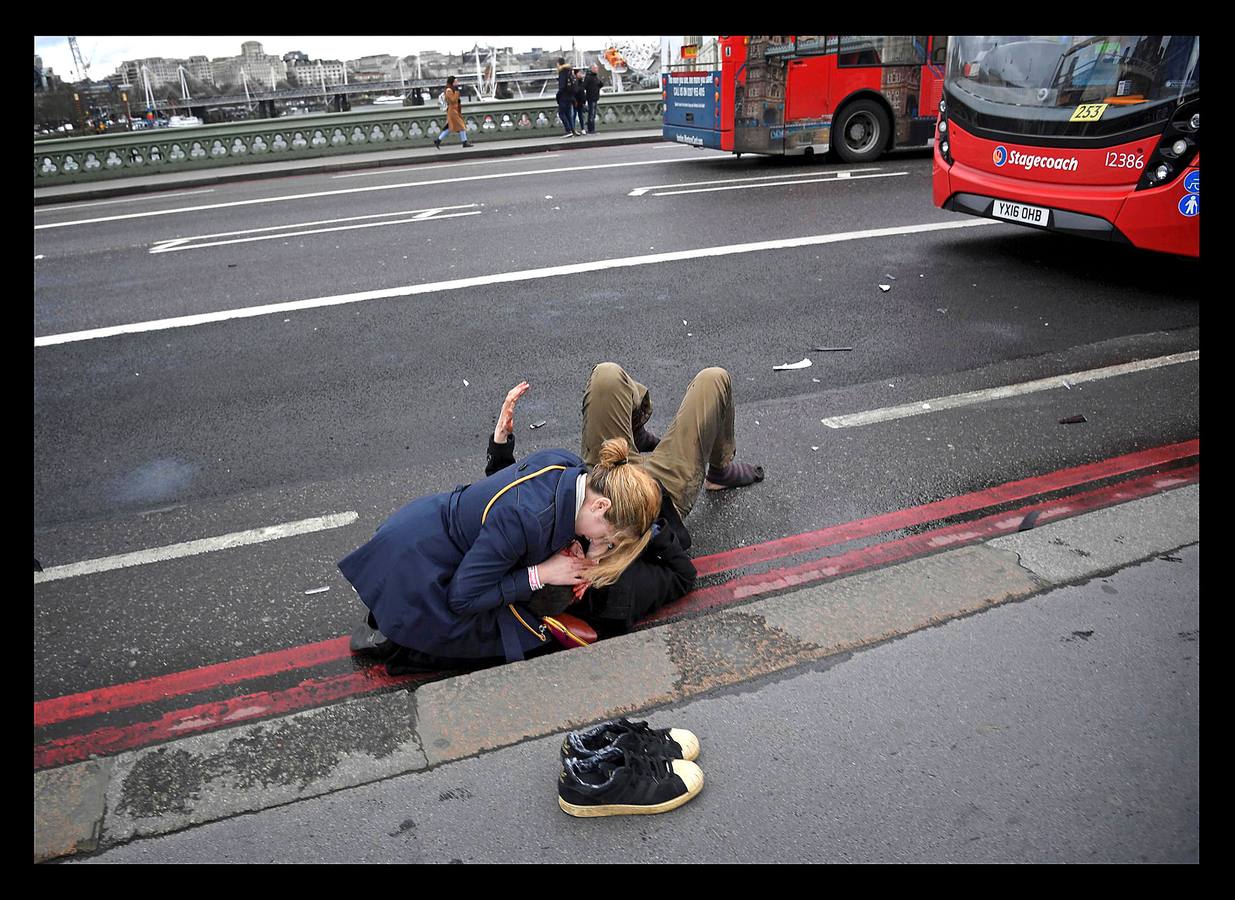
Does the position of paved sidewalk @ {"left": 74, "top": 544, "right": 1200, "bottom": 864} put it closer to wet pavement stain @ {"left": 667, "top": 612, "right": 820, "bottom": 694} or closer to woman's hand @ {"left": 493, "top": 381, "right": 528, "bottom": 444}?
wet pavement stain @ {"left": 667, "top": 612, "right": 820, "bottom": 694}

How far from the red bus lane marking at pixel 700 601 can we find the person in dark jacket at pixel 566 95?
714 inches

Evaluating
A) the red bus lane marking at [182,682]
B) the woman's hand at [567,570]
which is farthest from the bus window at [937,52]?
the red bus lane marking at [182,682]

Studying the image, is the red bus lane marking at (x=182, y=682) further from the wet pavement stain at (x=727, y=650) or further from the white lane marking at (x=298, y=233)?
the white lane marking at (x=298, y=233)

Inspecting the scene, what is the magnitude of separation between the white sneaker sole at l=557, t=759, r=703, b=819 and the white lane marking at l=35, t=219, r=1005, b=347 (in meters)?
6.32

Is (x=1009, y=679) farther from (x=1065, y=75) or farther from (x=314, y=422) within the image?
(x=1065, y=75)

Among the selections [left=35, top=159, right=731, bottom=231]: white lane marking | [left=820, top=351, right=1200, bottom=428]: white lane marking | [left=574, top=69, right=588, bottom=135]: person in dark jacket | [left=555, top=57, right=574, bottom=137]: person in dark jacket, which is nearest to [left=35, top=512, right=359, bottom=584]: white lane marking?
[left=820, top=351, right=1200, bottom=428]: white lane marking

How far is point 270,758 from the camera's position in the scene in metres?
2.78

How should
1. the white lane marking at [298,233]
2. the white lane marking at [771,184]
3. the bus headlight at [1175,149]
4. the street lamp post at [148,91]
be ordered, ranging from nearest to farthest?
the bus headlight at [1175,149], the white lane marking at [298,233], the white lane marking at [771,184], the street lamp post at [148,91]

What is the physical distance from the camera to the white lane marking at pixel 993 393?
5246 mm

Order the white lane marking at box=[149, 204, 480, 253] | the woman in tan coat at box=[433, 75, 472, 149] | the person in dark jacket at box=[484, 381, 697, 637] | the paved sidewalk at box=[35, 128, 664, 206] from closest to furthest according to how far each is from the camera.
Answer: the person in dark jacket at box=[484, 381, 697, 637], the white lane marking at box=[149, 204, 480, 253], the paved sidewalk at box=[35, 128, 664, 206], the woman in tan coat at box=[433, 75, 472, 149]

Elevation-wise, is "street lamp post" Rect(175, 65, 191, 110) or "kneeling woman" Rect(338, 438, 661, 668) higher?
"street lamp post" Rect(175, 65, 191, 110)

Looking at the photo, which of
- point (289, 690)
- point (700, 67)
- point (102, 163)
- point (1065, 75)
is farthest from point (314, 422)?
point (102, 163)

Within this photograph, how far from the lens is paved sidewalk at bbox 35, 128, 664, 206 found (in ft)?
55.4

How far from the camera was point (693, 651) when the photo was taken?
3189 mm
